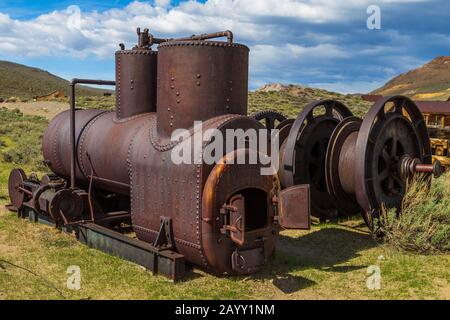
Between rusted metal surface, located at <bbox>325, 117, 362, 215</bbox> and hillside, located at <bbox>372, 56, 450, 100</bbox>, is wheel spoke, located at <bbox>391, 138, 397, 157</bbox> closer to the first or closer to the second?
rusted metal surface, located at <bbox>325, 117, 362, 215</bbox>

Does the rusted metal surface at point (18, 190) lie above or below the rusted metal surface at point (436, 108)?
below

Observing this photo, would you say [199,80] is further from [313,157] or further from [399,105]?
[399,105]

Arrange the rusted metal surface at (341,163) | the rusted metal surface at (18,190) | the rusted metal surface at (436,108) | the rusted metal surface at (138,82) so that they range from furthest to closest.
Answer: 1. the rusted metal surface at (436,108)
2. the rusted metal surface at (18,190)
3. the rusted metal surface at (341,163)
4. the rusted metal surface at (138,82)

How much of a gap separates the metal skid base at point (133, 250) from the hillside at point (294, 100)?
3296cm

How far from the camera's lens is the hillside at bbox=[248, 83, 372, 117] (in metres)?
45.0

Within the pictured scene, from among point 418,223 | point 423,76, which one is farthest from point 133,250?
point 423,76

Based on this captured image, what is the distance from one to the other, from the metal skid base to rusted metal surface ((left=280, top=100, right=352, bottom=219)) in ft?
11.9

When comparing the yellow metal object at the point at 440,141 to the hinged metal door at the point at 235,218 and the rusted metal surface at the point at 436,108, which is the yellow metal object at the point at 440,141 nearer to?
the rusted metal surface at the point at 436,108

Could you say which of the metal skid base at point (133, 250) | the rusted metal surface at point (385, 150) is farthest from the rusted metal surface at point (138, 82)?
the rusted metal surface at point (385, 150)

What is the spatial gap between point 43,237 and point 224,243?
4.13 meters

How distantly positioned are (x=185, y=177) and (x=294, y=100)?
166 ft

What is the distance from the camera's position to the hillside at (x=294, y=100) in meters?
45.0

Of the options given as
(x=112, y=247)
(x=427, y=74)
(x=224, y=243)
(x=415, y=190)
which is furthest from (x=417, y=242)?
(x=427, y=74)
